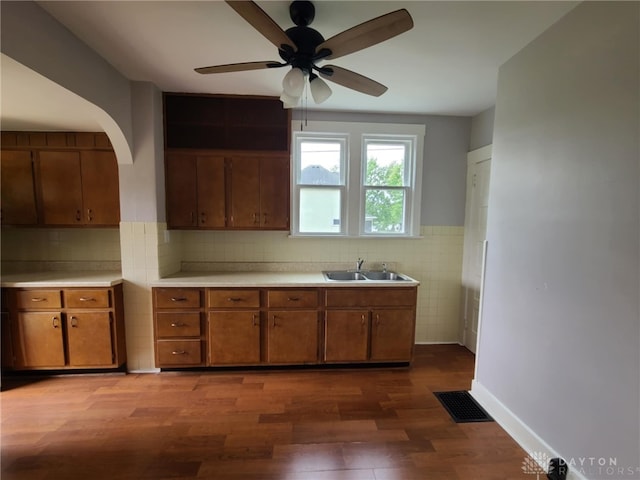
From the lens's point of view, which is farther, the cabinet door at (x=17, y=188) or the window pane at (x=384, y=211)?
the window pane at (x=384, y=211)

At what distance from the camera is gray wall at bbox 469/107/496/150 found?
293cm

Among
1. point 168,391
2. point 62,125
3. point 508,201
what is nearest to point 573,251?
point 508,201

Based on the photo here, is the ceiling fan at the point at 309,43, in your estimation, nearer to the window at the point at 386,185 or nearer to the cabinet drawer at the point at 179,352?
the window at the point at 386,185

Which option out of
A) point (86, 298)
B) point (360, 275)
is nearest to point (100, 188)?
point (86, 298)

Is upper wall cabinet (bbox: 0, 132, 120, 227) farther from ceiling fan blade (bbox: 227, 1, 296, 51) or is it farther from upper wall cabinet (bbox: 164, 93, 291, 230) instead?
ceiling fan blade (bbox: 227, 1, 296, 51)

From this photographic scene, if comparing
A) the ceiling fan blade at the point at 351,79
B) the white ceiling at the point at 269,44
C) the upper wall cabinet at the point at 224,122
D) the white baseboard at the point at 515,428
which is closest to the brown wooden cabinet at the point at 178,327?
the upper wall cabinet at the point at 224,122

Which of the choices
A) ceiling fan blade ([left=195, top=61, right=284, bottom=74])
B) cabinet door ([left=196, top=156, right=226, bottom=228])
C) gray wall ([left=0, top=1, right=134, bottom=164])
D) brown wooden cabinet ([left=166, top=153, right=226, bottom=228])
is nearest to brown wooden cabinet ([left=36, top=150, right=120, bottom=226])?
gray wall ([left=0, top=1, right=134, bottom=164])

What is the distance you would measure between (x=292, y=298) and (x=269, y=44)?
2016 mm

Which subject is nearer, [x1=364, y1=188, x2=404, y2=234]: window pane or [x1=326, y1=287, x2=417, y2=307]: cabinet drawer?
[x1=326, y1=287, x2=417, y2=307]: cabinet drawer

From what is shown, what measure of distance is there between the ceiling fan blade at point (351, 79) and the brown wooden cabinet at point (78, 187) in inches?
93.7

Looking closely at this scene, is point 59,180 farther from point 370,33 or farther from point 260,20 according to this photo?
point 370,33

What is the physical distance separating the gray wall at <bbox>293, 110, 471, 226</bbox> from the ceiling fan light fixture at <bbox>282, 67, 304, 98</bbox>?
1711 millimetres

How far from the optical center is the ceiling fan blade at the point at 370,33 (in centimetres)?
119

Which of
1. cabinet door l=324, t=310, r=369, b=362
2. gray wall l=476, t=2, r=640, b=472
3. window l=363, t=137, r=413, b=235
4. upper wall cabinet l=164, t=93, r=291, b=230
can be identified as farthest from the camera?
window l=363, t=137, r=413, b=235
